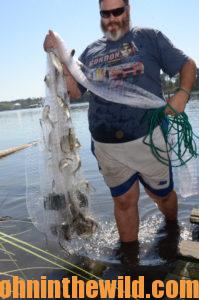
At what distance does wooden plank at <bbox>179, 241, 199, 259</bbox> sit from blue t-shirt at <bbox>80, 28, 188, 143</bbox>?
4.59 ft

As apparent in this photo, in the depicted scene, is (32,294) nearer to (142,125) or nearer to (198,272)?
(198,272)

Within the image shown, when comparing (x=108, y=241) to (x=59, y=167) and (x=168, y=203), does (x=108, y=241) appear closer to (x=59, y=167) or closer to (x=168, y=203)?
(x=168, y=203)

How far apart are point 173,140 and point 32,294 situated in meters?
2.64

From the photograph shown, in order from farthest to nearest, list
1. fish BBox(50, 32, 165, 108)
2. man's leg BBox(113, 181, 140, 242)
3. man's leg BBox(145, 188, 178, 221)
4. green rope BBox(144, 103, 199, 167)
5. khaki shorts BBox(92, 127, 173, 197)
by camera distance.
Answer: man's leg BBox(145, 188, 178, 221), man's leg BBox(113, 181, 140, 242), khaki shorts BBox(92, 127, 173, 197), green rope BBox(144, 103, 199, 167), fish BBox(50, 32, 165, 108)

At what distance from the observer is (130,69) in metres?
4.45

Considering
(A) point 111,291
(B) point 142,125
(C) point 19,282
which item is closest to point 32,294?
(C) point 19,282

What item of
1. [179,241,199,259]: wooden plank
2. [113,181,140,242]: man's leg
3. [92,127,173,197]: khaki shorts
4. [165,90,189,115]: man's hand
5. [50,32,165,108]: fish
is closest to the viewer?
[179,241,199,259]: wooden plank

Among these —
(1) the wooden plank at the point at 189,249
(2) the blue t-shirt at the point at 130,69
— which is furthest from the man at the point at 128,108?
(1) the wooden plank at the point at 189,249

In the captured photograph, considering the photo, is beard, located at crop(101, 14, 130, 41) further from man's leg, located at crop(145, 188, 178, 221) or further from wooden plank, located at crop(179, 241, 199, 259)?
wooden plank, located at crop(179, 241, 199, 259)

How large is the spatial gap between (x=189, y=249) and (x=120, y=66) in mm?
2258

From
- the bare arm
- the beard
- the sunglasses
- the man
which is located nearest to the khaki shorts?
the man

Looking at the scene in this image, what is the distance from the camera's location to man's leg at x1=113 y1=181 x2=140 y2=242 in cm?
478

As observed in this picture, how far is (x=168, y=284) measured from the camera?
11.8 ft

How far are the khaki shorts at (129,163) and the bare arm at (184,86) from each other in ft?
1.59
